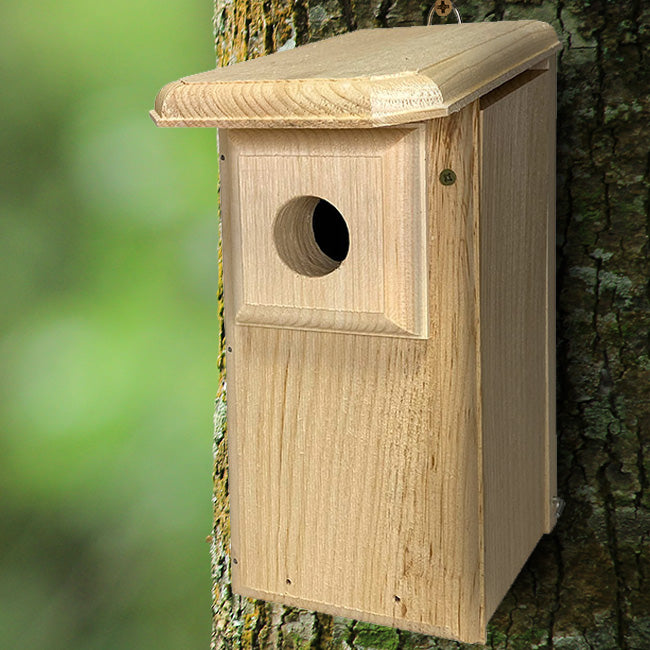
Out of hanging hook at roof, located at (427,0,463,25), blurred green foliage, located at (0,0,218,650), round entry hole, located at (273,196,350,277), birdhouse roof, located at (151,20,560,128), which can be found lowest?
blurred green foliage, located at (0,0,218,650)

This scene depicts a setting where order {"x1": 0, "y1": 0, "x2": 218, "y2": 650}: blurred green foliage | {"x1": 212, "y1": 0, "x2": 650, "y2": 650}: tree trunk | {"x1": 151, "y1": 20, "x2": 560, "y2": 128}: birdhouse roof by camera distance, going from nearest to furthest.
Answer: {"x1": 151, "y1": 20, "x2": 560, "y2": 128}: birdhouse roof < {"x1": 212, "y1": 0, "x2": 650, "y2": 650}: tree trunk < {"x1": 0, "y1": 0, "x2": 218, "y2": 650}: blurred green foliage

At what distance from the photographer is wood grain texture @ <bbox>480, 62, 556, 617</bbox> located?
1.22 metres

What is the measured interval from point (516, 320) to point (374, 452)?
24cm

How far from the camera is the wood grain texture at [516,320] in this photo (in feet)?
4.02

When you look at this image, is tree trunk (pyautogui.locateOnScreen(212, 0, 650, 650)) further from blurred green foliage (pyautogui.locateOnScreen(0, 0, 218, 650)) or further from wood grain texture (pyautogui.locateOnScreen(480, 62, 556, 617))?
blurred green foliage (pyautogui.locateOnScreen(0, 0, 218, 650))

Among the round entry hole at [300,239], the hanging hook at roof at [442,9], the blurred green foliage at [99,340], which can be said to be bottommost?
the blurred green foliage at [99,340]

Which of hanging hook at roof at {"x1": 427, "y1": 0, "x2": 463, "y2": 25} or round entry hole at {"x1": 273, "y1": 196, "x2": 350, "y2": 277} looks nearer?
round entry hole at {"x1": 273, "y1": 196, "x2": 350, "y2": 277}

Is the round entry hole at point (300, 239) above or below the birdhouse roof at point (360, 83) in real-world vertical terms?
below

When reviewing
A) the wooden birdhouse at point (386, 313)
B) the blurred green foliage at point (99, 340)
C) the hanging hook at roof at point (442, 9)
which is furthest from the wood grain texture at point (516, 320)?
the blurred green foliage at point (99, 340)

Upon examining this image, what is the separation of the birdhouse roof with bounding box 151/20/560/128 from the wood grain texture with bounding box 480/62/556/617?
0.05 metres

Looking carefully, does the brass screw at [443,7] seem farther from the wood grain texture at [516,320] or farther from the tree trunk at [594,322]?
the wood grain texture at [516,320]

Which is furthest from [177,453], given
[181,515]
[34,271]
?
[34,271]

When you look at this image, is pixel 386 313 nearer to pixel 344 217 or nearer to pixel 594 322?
pixel 344 217

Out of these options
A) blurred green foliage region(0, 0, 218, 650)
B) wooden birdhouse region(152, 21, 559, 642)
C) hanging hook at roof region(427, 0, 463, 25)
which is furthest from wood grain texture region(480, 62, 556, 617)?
blurred green foliage region(0, 0, 218, 650)
